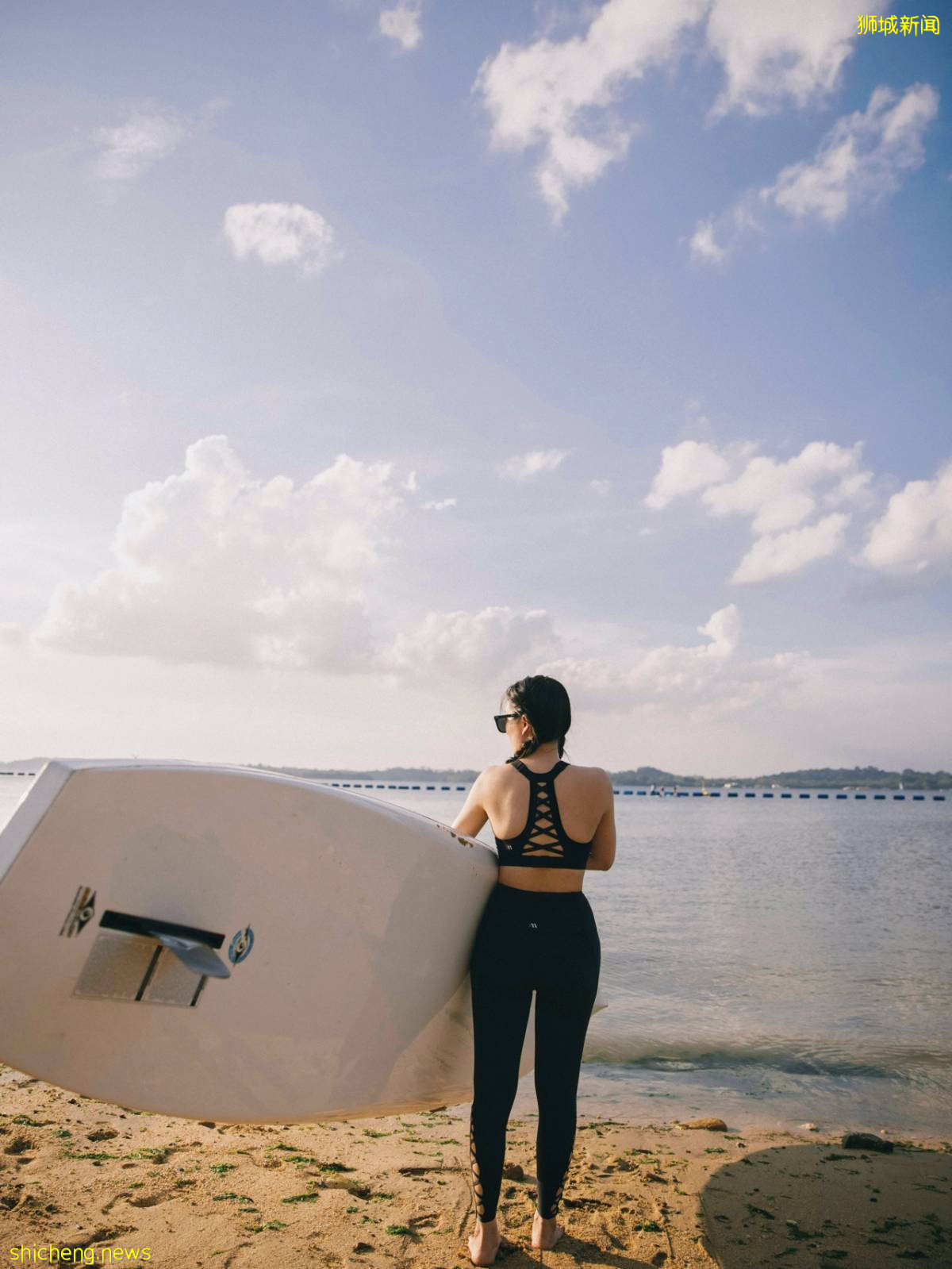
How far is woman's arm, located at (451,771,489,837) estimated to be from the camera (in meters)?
2.45

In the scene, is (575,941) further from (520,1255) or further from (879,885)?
(879,885)

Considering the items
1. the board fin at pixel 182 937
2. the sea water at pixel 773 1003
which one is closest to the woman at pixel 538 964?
the board fin at pixel 182 937

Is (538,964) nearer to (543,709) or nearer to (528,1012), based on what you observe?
(528,1012)

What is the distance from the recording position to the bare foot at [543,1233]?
2.41 m

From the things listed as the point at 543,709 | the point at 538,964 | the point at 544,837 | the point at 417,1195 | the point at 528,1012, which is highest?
the point at 543,709

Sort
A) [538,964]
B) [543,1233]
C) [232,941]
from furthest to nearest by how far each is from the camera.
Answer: [543,1233]
[538,964]
[232,941]

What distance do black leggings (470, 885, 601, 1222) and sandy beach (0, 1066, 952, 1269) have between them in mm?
398

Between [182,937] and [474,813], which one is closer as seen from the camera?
[182,937]

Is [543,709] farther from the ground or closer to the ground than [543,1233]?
farther from the ground

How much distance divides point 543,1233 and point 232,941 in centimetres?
136

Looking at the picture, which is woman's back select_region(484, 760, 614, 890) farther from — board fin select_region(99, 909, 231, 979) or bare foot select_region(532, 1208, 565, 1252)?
bare foot select_region(532, 1208, 565, 1252)

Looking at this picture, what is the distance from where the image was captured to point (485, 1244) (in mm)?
2326

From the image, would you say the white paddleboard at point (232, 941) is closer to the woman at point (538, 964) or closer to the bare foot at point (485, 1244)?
the woman at point (538, 964)

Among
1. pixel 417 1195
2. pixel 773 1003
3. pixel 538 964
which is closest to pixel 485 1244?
pixel 417 1195
